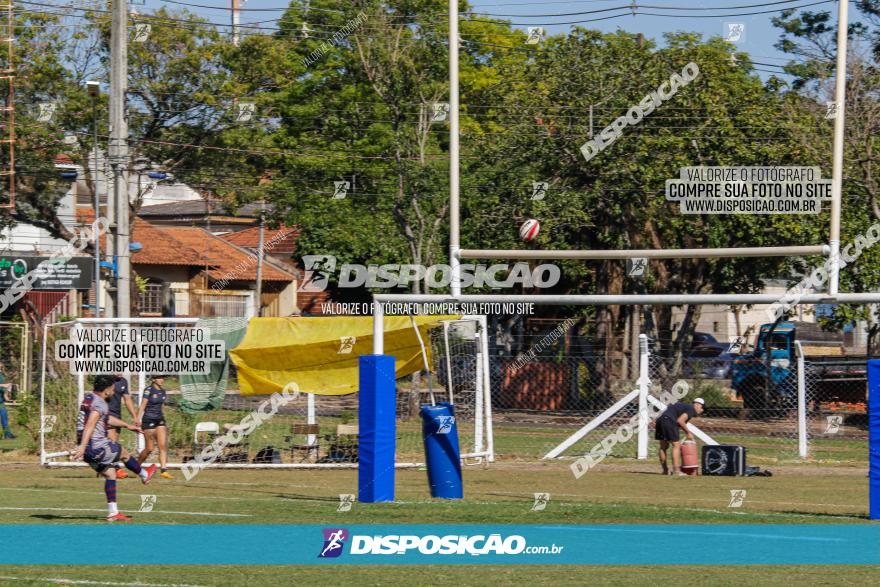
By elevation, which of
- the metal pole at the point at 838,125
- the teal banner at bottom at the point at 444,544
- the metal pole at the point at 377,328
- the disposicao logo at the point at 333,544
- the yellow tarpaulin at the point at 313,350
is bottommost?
the teal banner at bottom at the point at 444,544

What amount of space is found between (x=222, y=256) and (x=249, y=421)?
36.6 meters

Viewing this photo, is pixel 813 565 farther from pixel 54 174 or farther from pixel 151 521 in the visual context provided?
pixel 54 174

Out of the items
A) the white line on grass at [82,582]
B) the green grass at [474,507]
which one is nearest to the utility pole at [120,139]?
the green grass at [474,507]

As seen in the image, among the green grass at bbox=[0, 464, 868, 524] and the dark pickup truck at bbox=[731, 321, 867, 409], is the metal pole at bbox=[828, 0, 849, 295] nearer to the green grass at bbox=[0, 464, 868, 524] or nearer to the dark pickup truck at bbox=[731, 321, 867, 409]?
the green grass at bbox=[0, 464, 868, 524]

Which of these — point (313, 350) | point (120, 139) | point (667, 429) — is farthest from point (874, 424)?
point (120, 139)

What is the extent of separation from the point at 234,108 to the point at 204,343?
61.1ft

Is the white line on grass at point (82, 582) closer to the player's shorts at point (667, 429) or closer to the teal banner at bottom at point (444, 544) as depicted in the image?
the teal banner at bottom at point (444, 544)

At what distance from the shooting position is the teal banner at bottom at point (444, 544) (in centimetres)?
1109

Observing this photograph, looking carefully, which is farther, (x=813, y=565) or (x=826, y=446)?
(x=826, y=446)

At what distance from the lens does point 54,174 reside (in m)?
37.8

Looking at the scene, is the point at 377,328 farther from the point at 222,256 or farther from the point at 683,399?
the point at 222,256

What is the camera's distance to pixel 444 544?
1195 cm

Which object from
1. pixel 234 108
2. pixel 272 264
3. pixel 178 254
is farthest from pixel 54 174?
pixel 272 264

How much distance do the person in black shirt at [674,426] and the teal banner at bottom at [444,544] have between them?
7.11 meters
